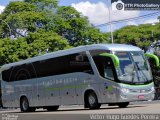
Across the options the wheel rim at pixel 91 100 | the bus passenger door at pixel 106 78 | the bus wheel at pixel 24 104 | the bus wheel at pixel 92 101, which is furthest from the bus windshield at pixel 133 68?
the bus wheel at pixel 24 104

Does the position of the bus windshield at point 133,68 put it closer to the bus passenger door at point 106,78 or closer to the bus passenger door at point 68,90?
the bus passenger door at point 106,78

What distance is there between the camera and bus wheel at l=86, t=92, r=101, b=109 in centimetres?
2117

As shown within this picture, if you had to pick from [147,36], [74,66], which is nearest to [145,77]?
[74,66]

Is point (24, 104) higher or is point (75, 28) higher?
point (75, 28)

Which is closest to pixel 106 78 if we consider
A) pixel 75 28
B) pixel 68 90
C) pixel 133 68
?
pixel 133 68

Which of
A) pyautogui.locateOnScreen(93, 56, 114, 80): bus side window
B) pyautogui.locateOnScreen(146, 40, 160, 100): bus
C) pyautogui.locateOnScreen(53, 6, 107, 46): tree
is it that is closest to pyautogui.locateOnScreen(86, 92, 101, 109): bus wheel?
pyautogui.locateOnScreen(93, 56, 114, 80): bus side window

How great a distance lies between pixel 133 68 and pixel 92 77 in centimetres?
204

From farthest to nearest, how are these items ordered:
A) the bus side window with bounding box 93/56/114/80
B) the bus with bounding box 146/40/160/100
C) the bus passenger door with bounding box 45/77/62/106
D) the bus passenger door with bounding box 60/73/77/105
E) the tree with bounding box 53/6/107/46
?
the tree with bounding box 53/6/107/46
the bus with bounding box 146/40/160/100
the bus passenger door with bounding box 45/77/62/106
the bus passenger door with bounding box 60/73/77/105
the bus side window with bounding box 93/56/114/80

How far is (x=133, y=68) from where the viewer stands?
2075 cm

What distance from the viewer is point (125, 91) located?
2039cm

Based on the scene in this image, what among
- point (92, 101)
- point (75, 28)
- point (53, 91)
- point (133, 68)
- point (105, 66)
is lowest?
point (92, 101)

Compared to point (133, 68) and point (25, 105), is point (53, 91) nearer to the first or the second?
point (25, 105)

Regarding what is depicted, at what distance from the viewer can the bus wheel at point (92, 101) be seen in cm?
2117

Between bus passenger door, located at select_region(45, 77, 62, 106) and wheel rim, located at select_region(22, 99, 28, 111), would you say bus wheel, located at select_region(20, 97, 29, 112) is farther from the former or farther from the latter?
bus passenger door, located at select_region(45, 77, 62, 106)
